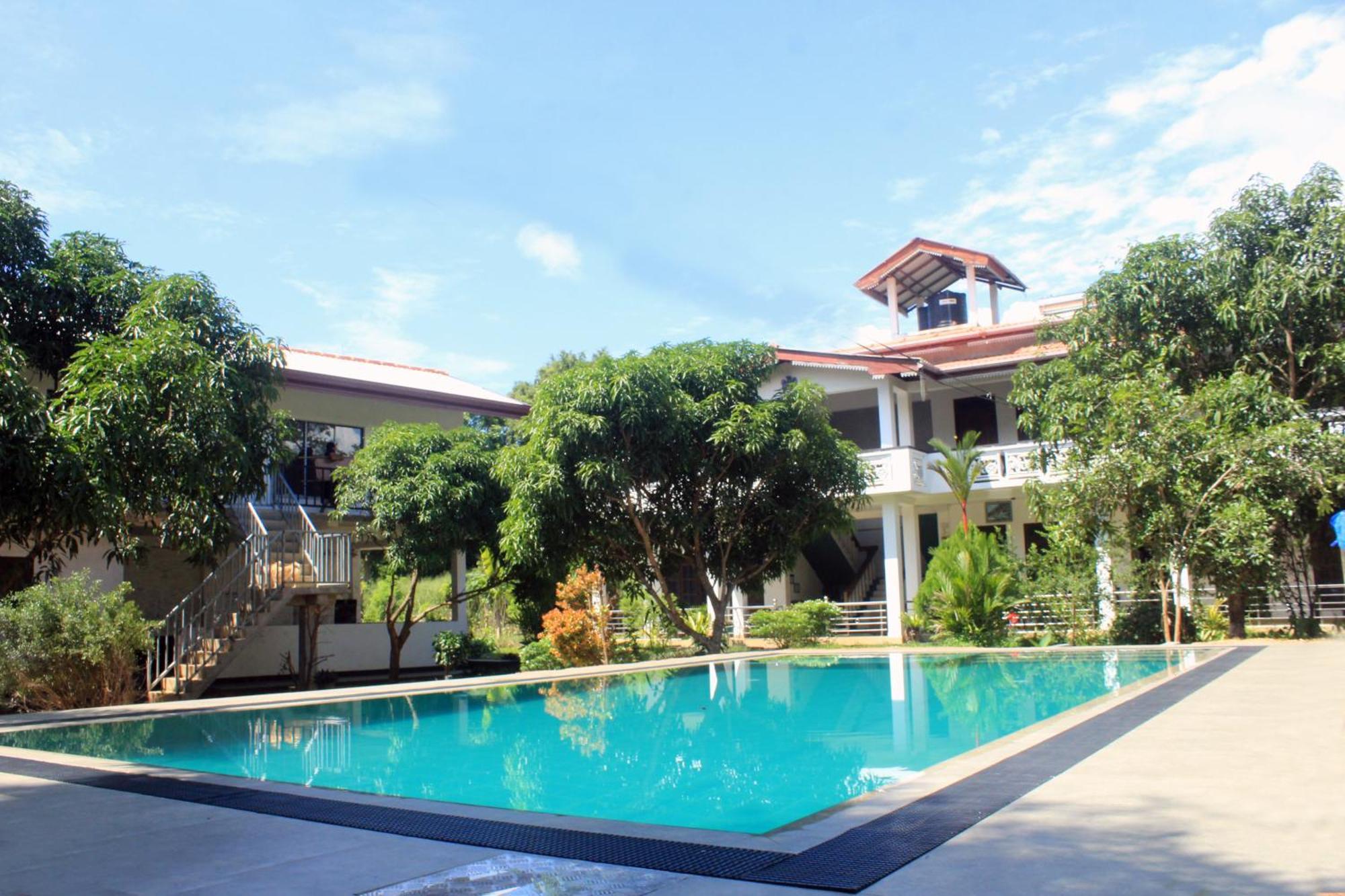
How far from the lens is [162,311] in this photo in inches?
474

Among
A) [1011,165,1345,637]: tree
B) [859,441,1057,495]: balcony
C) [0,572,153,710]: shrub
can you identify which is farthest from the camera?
[859,441,1057,495]: balcony

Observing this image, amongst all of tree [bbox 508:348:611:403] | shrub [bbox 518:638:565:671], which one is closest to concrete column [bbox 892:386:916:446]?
shrub [bbox 518:638:565:671]

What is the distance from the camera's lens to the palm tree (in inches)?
872

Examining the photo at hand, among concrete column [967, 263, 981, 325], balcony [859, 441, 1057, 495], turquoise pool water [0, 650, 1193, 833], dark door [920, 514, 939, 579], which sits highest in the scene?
concrete column [967, 263, 981, 325]

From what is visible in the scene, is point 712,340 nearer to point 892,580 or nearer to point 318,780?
point 892,580

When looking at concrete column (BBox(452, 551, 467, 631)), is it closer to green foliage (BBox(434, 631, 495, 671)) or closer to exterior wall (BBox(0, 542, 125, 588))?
green foliage (BBox(434, 631, 495, 671))

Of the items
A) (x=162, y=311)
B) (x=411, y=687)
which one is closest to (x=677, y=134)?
(x=162, y=311)

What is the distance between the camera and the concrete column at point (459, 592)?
22.3 meters

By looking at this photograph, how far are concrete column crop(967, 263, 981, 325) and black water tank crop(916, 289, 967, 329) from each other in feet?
4.17

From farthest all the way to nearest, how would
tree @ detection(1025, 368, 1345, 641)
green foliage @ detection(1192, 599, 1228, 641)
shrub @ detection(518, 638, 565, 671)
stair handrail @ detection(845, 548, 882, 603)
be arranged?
1. stair handrail @ detection(845, 548, 882, 603)
2. shrub @ detection(518, 638, 565, 671)
3. green foliage @ detection(1192, 599, 1228, 641)
4. tree @ detection(1025, 368, 1345, 641)

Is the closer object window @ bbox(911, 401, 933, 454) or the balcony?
the balcony

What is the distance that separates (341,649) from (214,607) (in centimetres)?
418

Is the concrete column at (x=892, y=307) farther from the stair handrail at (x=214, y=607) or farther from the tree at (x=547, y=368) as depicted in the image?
the stair handrail at (x=214, y=607)

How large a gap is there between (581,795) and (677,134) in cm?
1168
